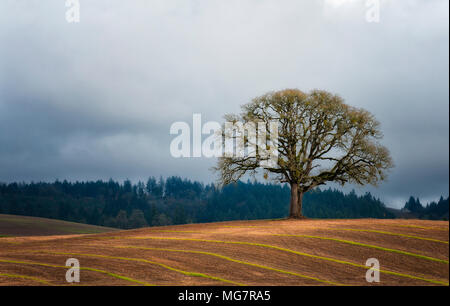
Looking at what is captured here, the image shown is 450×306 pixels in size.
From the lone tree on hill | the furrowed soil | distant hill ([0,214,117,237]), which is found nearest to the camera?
the furrowed soil

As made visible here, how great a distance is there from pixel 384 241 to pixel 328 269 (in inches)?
268

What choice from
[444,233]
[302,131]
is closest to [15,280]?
[444,233]

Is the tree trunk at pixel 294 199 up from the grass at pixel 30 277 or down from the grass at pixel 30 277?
up

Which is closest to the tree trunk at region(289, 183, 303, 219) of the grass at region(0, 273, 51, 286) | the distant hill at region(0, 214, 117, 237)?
the grass at region(0, 273, 51, 286)

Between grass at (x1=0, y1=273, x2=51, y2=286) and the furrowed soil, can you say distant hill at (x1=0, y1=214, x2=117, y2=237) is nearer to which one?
the furrowed soil

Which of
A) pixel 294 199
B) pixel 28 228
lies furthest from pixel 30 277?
pixel 28 228

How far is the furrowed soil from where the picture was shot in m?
18.5

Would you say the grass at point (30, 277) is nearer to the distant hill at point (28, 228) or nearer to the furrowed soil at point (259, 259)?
the furrowed soil at point (259, 259)

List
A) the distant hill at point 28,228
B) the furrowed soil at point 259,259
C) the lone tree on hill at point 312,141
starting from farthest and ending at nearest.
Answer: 1. the distant hill at point 28,228
2. the lone tree on hill at point 312,141
3. the furrowed soil at point 259,259

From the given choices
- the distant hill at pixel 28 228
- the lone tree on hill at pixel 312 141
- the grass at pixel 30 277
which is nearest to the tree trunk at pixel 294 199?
the lone tree on hill at pixel 312 141

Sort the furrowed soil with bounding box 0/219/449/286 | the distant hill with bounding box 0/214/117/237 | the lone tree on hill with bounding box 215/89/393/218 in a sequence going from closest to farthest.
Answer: the furrowed soil with bounding box 0/219/449/286, the lone tree on hill with bounding box 215/89/393/218, the distant hill with bounding box 0/214/117/237

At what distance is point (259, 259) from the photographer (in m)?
22.4

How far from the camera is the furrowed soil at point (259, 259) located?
18531 millimetres
